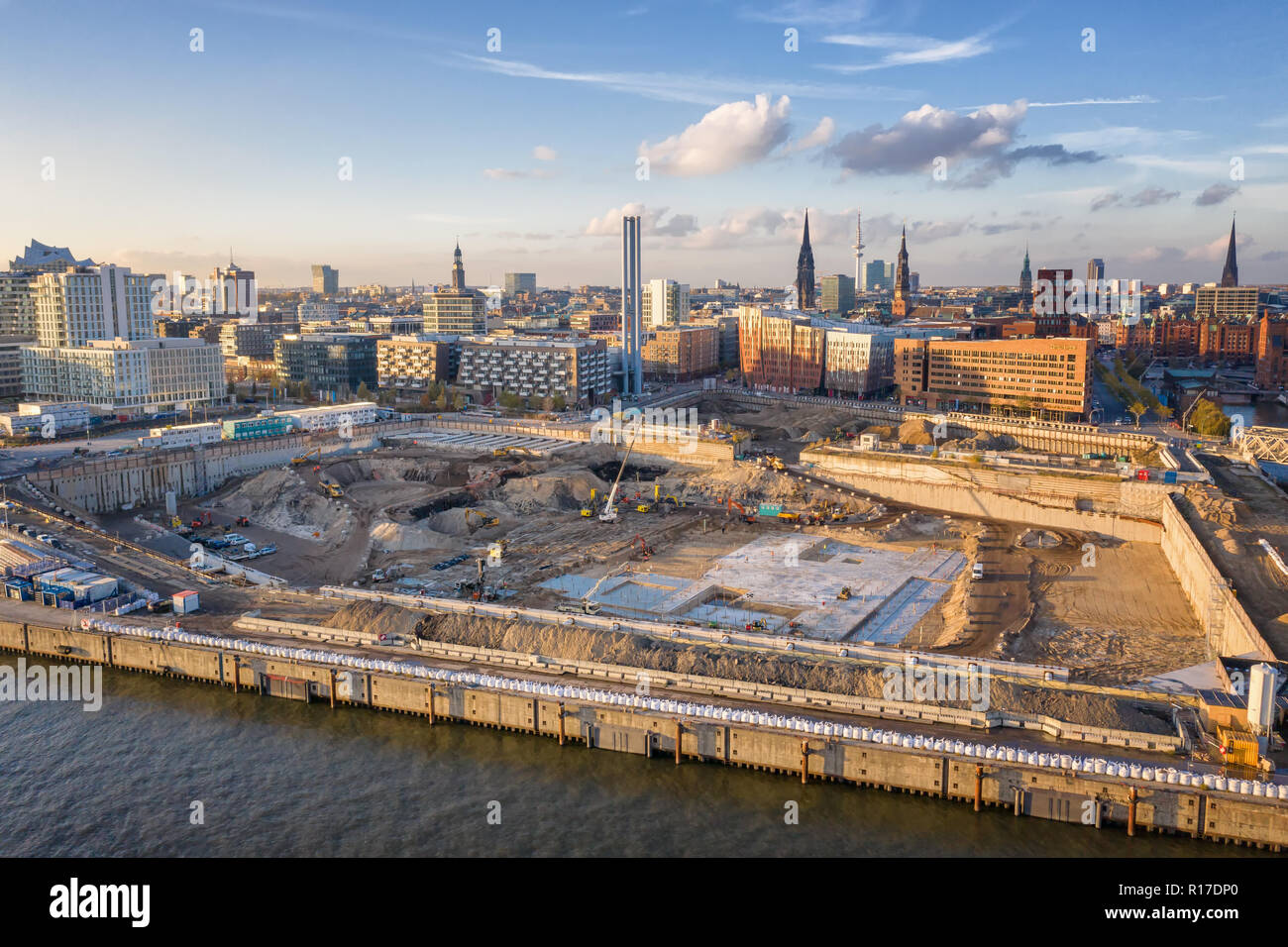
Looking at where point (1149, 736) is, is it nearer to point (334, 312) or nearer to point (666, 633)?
point (666, 633)

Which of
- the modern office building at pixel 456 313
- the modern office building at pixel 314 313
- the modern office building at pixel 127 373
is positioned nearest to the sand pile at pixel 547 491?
the modern office building at pixel 127 373

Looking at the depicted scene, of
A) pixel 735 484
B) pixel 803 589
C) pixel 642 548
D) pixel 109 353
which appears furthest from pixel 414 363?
pixel 803 589

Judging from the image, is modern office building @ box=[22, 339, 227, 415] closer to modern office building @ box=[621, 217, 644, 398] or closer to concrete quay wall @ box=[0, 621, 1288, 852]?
modern office building @ box=[621, 217, 644, 398]

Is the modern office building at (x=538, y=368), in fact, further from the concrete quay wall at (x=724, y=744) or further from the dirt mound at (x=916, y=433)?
the concrete quay wall at (x=724, y=744)

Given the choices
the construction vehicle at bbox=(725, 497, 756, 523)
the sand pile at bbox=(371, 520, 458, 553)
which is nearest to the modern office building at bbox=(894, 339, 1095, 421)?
the construction vehicle at bbox=(725, 497, 756, 523)

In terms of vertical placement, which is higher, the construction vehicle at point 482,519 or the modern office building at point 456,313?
the modern office building at point 456,313

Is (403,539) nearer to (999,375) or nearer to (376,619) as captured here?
(376,619)
